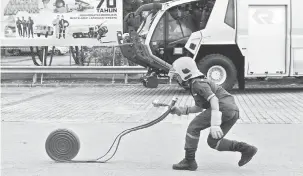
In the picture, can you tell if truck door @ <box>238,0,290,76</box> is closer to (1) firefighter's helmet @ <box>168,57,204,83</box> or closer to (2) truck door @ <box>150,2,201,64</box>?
(2) truck door @ <box>150,2,201,64</box>

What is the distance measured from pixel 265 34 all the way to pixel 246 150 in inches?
364

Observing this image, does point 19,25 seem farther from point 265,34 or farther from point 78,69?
point 265,34

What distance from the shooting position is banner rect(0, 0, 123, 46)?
19219 mm

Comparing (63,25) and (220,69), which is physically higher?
(63,25)

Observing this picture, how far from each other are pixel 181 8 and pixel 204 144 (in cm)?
779

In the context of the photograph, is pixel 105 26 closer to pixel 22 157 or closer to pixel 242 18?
pixel 242 18

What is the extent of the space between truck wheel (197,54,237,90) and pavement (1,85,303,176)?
0.55 m

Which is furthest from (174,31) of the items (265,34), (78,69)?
(78,69)

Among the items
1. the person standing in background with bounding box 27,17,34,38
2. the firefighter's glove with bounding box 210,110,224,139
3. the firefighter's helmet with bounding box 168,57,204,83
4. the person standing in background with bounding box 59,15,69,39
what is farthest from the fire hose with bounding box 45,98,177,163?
the person standing in background with bounding box 27,17,34,38

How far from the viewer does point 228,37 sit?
15289 mm

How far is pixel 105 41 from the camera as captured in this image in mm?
19172

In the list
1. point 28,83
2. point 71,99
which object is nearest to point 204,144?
point 71,99

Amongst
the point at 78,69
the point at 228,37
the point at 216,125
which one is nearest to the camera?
the point at 216,125

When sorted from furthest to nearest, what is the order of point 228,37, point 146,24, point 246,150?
point 146,24 → point 228,37 → point 246,150
